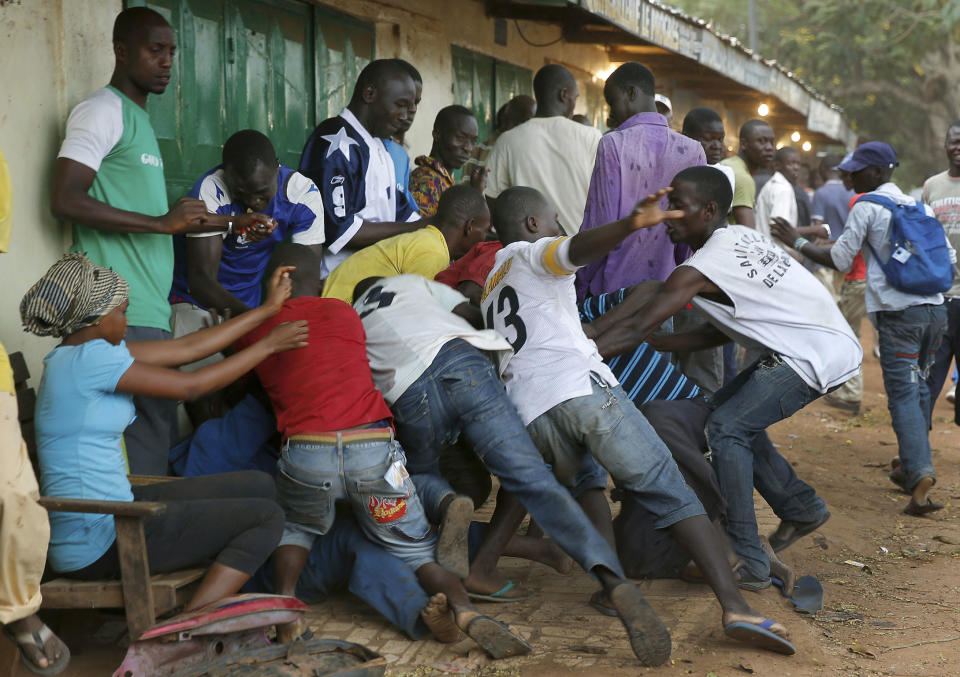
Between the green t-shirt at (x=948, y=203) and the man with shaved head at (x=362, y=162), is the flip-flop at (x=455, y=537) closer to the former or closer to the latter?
the man with shaved head at (x=362, y=162)

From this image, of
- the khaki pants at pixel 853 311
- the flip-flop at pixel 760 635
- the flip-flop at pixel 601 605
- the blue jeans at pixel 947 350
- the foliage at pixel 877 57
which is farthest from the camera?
the foliage at pixel 877 57

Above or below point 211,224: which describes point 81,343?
below

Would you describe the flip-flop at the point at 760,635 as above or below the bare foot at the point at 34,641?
below

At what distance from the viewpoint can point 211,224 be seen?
4.09 m

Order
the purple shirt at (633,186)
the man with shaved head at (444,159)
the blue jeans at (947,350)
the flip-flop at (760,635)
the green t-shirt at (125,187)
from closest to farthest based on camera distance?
the flip-flop at (760,635)
the green t-shirt at (125,187)
the purple shirt at (633,186)
the man with shaved head at (444,159)
the blue jeans at (947,350)

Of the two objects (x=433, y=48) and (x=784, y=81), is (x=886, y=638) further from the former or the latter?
(x=784, y=81)

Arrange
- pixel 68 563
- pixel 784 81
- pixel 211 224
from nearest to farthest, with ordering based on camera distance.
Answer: pixel 68 563 → pixel 211 224 → pixel 784 81

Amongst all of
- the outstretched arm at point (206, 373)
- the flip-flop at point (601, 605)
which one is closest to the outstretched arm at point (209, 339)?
the outstretched arm at point (206, 373)

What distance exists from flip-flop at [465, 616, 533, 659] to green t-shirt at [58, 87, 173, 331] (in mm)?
1758

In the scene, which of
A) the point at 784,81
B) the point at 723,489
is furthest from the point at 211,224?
the point at 784,81

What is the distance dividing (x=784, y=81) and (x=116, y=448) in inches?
502

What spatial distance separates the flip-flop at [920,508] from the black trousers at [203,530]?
4.02m

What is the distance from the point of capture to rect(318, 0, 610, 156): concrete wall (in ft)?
24.6

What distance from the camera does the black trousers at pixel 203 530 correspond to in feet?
11.3
